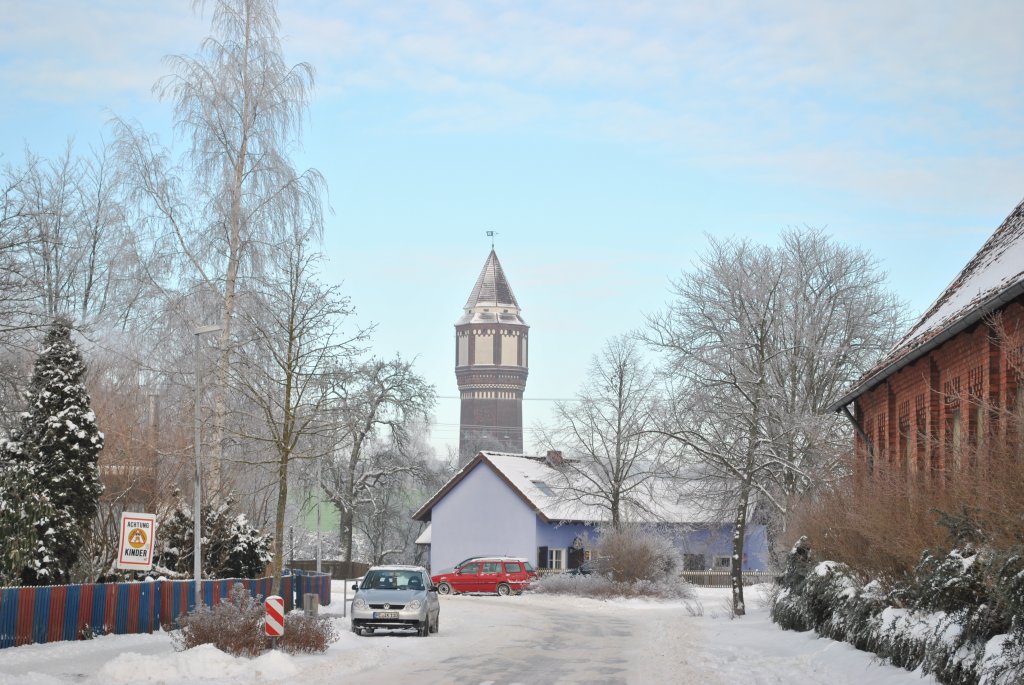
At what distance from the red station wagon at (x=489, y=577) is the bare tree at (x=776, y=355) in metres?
13.1

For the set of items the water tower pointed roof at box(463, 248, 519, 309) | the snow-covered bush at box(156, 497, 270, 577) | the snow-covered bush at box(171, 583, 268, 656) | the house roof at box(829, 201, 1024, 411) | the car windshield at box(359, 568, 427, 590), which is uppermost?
the water tower pointed roof at box(463, 248, 519, 309)

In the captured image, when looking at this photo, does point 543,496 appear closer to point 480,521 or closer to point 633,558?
point 480,521

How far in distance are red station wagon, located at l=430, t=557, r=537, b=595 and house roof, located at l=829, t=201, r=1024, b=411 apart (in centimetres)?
2798

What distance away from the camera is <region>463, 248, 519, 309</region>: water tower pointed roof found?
138 metres

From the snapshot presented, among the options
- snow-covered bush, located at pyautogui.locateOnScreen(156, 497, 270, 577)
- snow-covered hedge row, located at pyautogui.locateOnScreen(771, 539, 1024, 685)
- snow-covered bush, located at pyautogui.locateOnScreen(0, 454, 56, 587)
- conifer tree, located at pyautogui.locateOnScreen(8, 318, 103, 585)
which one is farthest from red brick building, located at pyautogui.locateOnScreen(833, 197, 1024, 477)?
snow-covered bush, located at pyautogui.locateOnScreen(0, 454, 56, 587)

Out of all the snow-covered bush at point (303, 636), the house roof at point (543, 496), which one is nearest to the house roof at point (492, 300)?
the house roof at point (543, 496)

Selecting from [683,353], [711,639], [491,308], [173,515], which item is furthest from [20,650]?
[491,308]

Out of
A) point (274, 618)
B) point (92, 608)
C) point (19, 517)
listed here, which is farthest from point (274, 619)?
point (19, 517)

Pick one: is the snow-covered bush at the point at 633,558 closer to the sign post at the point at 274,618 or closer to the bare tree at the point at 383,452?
the bare tree at the point at 383,452

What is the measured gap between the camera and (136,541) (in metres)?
21.8

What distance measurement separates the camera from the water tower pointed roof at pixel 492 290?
13750cm

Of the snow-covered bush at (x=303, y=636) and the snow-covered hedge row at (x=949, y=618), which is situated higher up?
the snow-covered hedge row at (x=949, y=618)

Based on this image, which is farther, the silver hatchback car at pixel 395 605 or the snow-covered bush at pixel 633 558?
the snow-covered bush at pixel 633 558

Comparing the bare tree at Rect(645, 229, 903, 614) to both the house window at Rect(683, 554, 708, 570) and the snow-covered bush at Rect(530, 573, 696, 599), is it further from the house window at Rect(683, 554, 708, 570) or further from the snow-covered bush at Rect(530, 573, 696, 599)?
the house window at Rect(683, 554, 708, 570)
